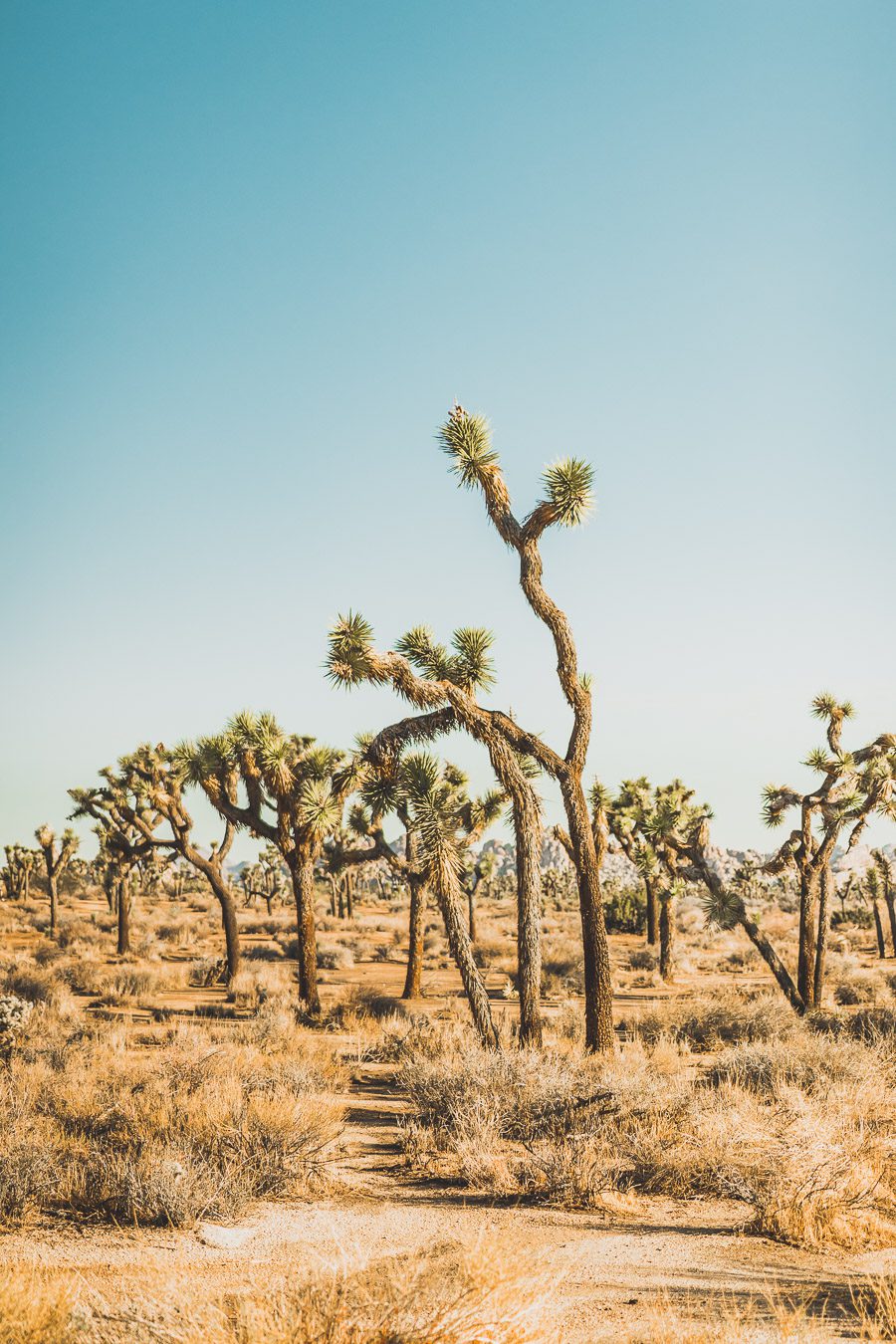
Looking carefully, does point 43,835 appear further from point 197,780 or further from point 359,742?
point 359,742

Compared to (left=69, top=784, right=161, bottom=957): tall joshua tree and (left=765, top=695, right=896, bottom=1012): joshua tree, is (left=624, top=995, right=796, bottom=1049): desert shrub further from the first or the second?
(left=69, top=784, right=161, bottom=957): tall joshua tree

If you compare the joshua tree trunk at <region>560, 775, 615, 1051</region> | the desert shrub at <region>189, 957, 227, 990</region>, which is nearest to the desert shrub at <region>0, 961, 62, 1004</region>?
the desert shrub at <region>189, 957, 227, 990</region>

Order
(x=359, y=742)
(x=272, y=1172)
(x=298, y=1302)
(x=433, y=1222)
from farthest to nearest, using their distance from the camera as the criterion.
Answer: (x=359, y=742)
(x=272, y=1172)
(x=433, y=1222)
(x=298, y=1302)

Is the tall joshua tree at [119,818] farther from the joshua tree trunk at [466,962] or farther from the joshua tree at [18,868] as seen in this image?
the joshua tree at [18,868]

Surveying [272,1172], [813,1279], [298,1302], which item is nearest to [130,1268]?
[272,1172]

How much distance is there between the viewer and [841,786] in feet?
56.3

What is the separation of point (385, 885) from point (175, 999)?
5206cm

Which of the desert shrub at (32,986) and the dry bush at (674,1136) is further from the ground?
the dry bush at (674,1136)

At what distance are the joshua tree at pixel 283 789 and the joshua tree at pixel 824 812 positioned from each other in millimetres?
9087

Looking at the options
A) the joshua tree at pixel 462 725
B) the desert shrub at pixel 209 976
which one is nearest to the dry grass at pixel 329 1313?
the joshua tree at pixel 462 725

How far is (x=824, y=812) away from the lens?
686 inches

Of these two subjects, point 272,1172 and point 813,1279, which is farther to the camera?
point 272,1172

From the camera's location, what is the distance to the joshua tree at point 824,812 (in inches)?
667

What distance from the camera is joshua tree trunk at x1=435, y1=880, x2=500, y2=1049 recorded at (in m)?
12.6
